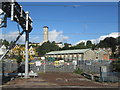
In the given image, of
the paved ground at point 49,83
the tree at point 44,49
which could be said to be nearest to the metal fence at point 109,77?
the paved ground at point 49,83

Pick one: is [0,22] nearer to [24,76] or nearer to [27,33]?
[27,33]

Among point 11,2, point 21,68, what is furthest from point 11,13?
point 21,68

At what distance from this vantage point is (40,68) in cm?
2777

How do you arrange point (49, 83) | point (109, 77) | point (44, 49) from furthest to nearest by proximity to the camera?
1. point (44, 49)
2. point (109, 77)
3. point (49, 83)

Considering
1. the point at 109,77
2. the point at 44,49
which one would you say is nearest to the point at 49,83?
the point at 109,77

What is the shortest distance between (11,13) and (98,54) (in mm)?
66423

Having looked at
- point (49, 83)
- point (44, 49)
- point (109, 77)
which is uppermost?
point (44, 49)

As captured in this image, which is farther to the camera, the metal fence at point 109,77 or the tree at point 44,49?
the tree at point 44,49

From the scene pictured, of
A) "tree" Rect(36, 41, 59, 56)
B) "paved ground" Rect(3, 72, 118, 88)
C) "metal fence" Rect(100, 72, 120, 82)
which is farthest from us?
"tree" Rect(36, 41, 59, 56)

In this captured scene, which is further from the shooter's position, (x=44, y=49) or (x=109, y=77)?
(x=44, y=49)

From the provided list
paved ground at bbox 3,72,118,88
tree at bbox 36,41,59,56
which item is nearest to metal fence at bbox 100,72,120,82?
paved ground at bbox 3,72,118,88

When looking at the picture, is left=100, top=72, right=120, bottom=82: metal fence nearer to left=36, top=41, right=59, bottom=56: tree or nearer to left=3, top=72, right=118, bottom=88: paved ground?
left=3, top=72, right=118, bottom=88: paved ground

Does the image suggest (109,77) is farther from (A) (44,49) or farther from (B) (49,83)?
(A) (44,49)

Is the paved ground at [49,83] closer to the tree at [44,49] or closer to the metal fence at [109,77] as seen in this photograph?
the metal fence at [109,77]
